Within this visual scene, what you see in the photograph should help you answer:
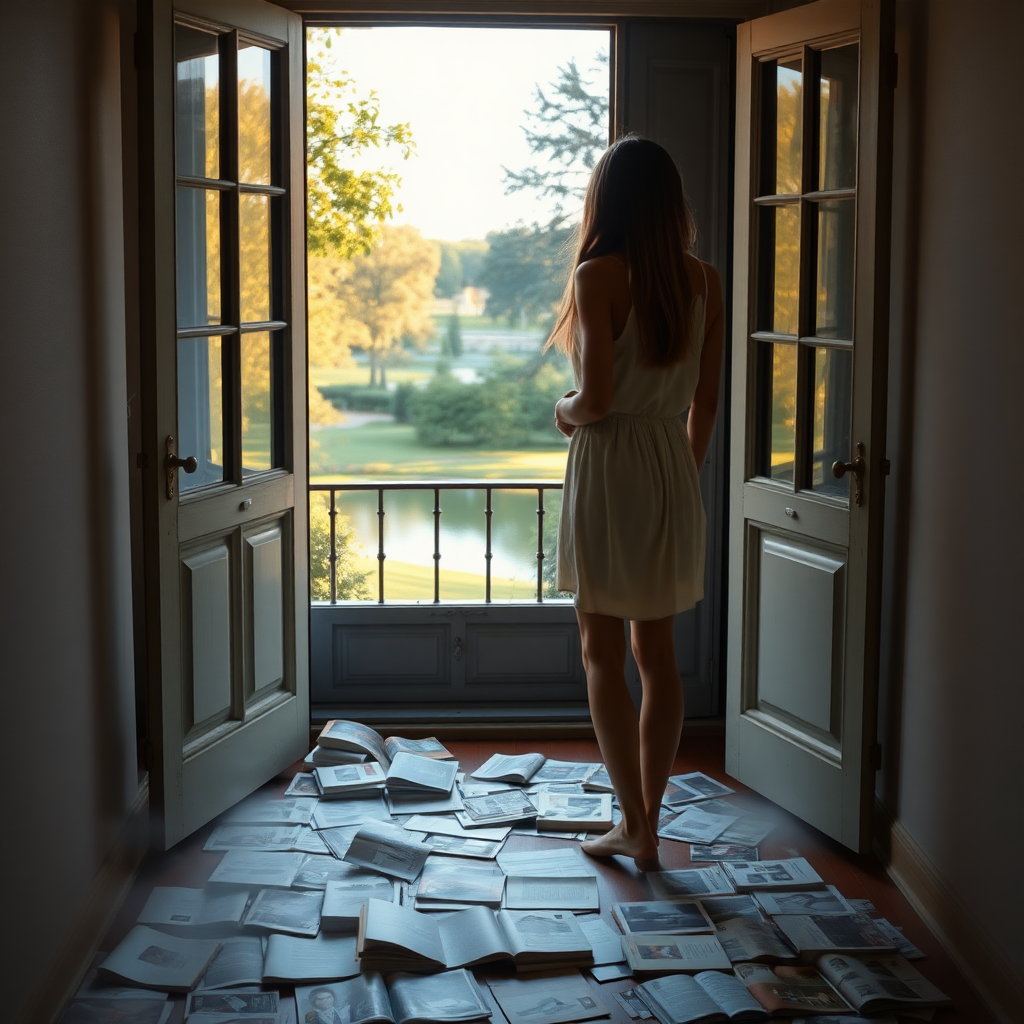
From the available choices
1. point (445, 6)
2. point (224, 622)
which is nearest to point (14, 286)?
point (224, 622)

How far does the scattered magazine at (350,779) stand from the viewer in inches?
133

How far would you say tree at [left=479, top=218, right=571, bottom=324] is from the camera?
40.4ft

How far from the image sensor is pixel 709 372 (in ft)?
9.38

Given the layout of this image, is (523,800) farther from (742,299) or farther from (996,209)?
(996,209)

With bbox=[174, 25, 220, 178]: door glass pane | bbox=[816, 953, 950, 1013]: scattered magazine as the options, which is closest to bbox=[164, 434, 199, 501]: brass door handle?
bbox=[174, 25, 220, 178]: door glass pane

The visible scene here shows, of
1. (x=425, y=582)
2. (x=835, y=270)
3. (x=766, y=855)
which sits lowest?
(x=425, y=582)

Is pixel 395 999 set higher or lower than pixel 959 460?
lower

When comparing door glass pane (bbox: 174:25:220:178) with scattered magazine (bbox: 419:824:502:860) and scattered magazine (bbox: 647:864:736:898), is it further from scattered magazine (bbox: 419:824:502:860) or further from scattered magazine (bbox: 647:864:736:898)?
scattered magazine (bbox: 647:864:736:898)

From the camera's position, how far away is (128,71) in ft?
10.3

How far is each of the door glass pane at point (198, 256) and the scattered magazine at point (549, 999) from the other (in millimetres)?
1784

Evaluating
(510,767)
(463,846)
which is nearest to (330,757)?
(510,767)

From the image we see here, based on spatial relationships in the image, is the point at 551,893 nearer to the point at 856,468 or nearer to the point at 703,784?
the point at 703,784

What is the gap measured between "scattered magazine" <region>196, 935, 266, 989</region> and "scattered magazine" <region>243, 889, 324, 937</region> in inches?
2.1

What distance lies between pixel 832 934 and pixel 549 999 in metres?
0.68
